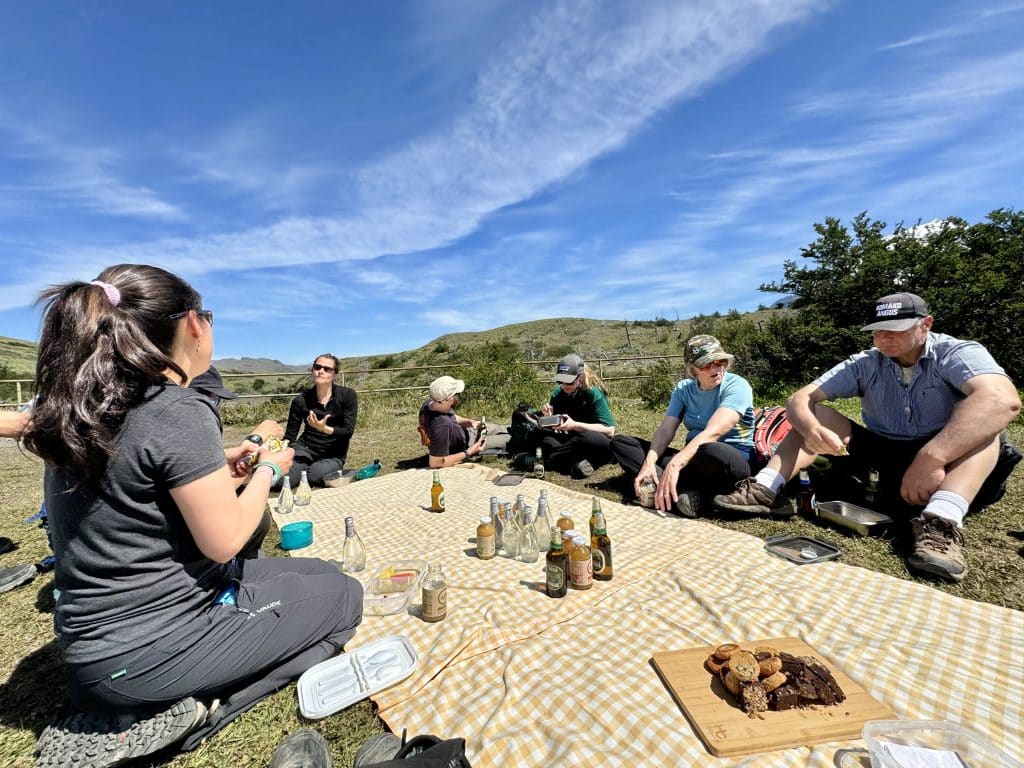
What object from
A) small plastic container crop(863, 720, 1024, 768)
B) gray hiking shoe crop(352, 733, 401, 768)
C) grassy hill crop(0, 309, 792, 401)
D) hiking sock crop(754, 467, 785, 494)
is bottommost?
gray hiking shoe crop(352, 733, 401, 768)

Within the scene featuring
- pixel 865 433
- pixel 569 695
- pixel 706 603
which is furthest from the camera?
pixel 865 433

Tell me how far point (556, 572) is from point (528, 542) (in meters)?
0.56

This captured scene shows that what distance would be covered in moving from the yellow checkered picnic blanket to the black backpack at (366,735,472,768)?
0.19 m

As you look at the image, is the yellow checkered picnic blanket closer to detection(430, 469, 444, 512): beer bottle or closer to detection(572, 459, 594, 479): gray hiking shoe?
detection(430, 469, 444, 512): beer bottle

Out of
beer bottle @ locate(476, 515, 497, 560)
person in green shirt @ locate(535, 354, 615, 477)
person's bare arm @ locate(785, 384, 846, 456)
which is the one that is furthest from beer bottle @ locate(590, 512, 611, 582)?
person in green shirt @ locate(535, 354, 615, 477)

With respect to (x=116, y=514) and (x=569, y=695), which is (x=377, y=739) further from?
(x=116, y=514)

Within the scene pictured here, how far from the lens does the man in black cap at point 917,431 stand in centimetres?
303

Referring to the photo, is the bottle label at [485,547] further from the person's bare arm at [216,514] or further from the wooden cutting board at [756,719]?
the person's bare arm at [216,514]

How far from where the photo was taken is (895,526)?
3.63 metres

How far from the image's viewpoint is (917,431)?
3559 millimetres

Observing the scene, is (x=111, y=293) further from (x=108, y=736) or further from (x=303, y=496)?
(x=303, y=496)

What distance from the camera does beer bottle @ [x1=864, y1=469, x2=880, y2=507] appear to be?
386 cm

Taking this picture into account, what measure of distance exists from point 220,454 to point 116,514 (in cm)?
37

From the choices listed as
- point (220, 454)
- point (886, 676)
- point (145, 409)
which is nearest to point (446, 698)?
point (220, 454)
